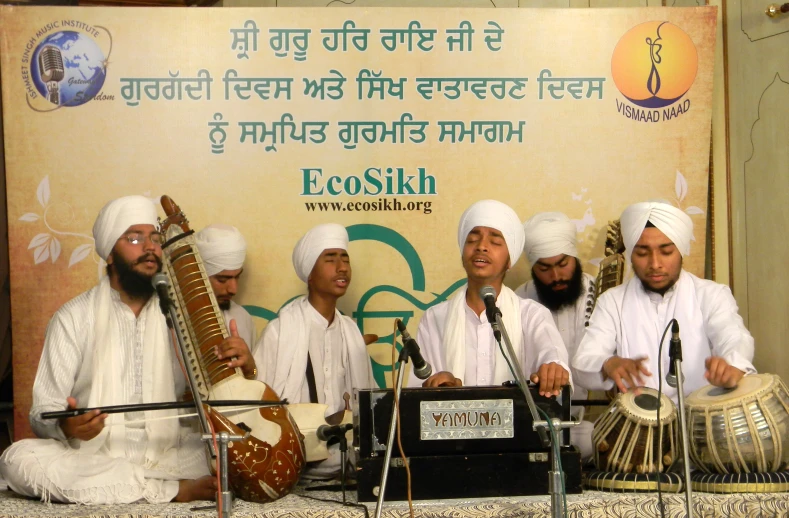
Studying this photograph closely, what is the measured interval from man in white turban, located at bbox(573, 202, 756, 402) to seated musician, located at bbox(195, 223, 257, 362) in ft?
7.03

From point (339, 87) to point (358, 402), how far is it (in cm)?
260

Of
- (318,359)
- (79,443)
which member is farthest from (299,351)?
(79,443)

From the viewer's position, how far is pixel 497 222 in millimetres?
5082

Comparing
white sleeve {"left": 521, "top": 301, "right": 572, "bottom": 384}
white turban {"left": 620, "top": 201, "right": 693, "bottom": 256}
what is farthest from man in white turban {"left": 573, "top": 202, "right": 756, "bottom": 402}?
white sleeve {"left": 521, "top": 301, "right": 572, "bottom": 384}

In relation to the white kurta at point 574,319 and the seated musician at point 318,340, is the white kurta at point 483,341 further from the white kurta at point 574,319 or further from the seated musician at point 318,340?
the white kurta at point 574,319

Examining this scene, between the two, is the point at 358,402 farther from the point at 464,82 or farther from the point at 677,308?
the point at 464,82

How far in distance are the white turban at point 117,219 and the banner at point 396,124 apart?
3.37 ft

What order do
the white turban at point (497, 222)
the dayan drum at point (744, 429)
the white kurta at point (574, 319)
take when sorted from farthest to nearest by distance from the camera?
the white kurta at point (574, 319) → the white turban at point (497, 222) → the dayan drum at point (744, 429)

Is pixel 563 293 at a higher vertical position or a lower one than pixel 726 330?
higher

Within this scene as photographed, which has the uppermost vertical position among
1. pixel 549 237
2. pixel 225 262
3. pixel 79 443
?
pixel 549 237

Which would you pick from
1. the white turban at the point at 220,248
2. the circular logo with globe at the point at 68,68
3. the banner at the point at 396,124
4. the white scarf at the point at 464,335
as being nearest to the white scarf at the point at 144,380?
the white turban at the point at 220,248

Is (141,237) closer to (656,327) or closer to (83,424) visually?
(83,424)

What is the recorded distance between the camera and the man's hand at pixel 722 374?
4.43 metres

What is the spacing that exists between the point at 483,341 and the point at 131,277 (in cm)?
179
